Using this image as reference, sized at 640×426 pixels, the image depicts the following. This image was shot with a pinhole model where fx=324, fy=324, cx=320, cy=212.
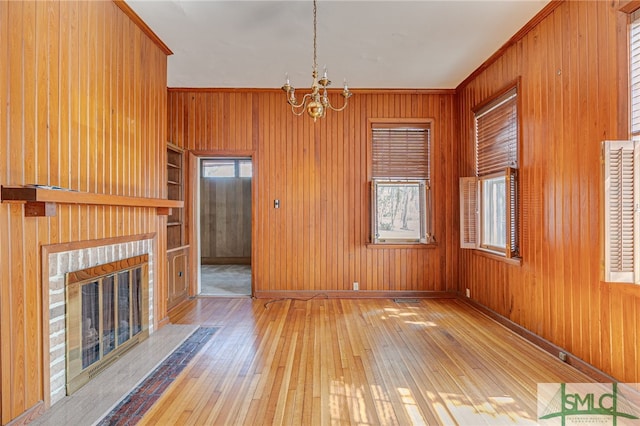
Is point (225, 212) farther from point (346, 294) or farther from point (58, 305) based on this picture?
point (58, 305)

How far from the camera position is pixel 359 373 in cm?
261

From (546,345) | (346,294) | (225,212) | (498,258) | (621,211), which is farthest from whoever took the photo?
(225,212)

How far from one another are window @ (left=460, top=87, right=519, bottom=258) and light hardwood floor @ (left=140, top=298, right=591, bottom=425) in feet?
3.22

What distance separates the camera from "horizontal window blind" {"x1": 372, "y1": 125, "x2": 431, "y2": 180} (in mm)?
4949

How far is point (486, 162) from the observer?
4082mm

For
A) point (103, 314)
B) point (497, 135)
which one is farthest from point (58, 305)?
point (497, 135)

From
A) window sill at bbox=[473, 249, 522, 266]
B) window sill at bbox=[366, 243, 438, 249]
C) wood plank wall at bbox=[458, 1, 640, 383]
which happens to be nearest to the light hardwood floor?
wood plank wall at bbox=[458, 1, 640, 383]

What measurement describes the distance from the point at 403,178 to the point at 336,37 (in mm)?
2309

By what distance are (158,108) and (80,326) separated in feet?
7.80

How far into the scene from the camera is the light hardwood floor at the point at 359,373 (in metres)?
2.09

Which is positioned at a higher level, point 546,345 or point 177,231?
point 177,231

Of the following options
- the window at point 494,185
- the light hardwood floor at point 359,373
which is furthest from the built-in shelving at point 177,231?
the window at point 494,185

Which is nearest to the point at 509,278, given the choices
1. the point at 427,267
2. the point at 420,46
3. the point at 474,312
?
the point at 474,312

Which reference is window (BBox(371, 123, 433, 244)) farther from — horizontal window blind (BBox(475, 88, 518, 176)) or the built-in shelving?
the built-in shelving
